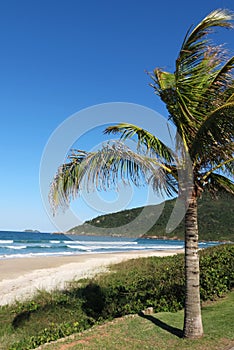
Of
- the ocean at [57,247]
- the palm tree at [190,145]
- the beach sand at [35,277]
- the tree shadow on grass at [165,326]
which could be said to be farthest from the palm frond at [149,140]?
the ocean at [57,247]

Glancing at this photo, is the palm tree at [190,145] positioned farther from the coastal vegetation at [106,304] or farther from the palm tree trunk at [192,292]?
the coastal vegetation at [106,304]

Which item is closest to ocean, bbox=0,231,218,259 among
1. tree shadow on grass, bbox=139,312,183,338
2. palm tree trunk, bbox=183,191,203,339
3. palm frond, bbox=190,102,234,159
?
tree shadow on grass, bbox=139,312,183,338

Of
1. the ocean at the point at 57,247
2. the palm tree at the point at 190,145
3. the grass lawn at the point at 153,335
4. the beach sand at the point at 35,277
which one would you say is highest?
the palm tree at the point at 190,145

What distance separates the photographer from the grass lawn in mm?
5504

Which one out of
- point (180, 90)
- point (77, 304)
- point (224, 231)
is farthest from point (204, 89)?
point (224, 231)

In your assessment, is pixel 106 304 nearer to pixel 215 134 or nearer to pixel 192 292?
pixel 192 292

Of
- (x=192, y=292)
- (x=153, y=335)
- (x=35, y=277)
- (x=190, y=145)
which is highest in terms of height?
(x=190, y=145)

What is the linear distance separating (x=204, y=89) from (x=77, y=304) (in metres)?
6.31

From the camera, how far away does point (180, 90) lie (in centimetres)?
575

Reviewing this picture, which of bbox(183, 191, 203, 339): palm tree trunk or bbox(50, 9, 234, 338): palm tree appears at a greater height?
→ bbox(50, 9, 234, 338): palm tree

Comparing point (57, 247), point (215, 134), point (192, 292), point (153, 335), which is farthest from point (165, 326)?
point (57, 247)

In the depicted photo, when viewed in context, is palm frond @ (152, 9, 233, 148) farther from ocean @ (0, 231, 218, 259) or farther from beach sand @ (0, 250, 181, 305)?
ocean @ (0, 231, 218, 259)

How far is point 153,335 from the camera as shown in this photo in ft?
19.6

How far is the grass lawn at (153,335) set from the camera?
550 cm
